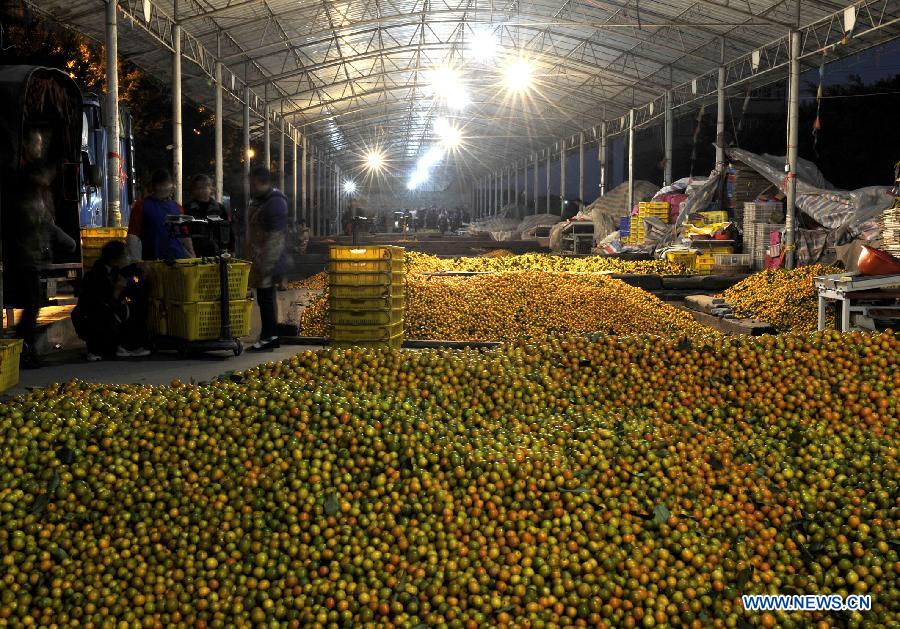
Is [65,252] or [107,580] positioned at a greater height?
[65,252]

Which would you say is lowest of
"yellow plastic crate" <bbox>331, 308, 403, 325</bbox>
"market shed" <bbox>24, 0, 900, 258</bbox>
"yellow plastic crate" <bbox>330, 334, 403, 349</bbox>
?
"yellow plastic crate" <bbox>330, 334, 403, 349</bbox>

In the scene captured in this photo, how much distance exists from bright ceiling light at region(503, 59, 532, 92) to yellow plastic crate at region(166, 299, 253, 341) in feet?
68.4

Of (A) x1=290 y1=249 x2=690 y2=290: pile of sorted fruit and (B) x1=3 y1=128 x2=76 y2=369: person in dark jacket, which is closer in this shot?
(B) x1=3 y1=128 x2=76 y2=369: person in dark jacket

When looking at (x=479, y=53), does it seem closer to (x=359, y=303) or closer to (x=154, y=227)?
(x=154, y=227)

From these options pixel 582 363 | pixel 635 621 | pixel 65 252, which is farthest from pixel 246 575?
pixel 65 252

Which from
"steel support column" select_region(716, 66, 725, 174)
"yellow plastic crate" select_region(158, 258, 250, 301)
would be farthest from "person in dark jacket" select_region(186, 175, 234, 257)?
"steel support column" select_region(716, 66, 725, 174)

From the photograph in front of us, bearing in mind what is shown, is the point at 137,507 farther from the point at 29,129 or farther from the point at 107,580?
the point at 29,129

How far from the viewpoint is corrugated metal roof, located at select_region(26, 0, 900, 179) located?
18.0 meters

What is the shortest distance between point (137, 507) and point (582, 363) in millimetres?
3213

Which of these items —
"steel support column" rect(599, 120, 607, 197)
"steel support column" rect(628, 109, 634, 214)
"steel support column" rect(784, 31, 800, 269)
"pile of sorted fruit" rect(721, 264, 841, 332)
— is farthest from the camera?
"steel support column" rect(599, 120, 607, 197)

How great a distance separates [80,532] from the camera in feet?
11.1

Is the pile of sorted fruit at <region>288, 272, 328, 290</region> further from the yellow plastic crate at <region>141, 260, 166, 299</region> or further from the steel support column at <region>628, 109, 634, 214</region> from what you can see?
the steel support column at <region>628, 109, 634, 214</region>

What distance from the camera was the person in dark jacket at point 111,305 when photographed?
7426mm

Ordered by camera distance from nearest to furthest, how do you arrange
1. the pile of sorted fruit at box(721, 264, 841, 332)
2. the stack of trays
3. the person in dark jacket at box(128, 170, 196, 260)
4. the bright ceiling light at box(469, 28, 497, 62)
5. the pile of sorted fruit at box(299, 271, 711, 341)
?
the person in dark jacket at box(128, 170, 196, 260) < the pile of sorted fruit at box(299, 271, 711, 341) < the stack of trays < the pile of sorted fruit at box(721, 264, 841, 332) < the bright ceiling light at box(469, 28, 497, 62)
